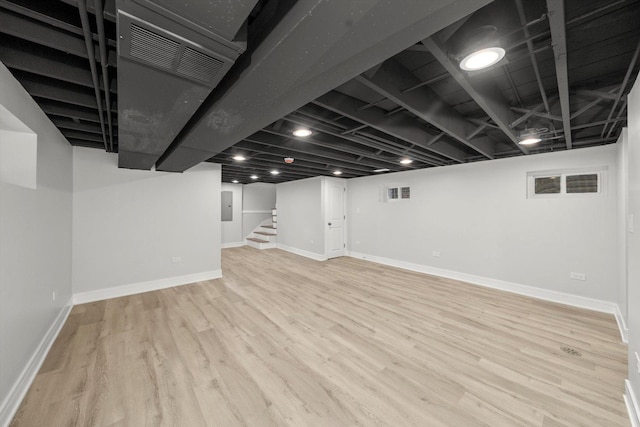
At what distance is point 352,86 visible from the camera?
6.63ft

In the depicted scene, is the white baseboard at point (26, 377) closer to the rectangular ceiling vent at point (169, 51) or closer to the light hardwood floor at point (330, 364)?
the light hardwood floor at point (330, 364)

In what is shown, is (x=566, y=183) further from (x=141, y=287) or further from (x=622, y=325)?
(x=141, y=287)

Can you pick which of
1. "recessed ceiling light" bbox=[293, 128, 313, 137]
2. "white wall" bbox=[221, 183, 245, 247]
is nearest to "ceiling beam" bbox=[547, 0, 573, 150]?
"recessed ceiling light" bbox=[293, 128, 313, 137]

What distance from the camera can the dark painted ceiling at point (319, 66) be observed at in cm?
91

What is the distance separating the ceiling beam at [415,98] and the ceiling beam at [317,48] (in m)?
0.46

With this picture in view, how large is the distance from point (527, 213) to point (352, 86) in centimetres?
382

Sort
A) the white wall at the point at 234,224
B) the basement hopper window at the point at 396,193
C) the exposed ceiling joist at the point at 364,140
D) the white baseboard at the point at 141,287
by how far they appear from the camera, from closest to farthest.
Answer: the exposed ceiling joist at the point at 364,140
the white baseboard at the point at 141,287
the basement hopper window at the point at 396,193
the white wall at the point at 234,224

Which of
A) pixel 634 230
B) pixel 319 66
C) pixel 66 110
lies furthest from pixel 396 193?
pixel 66 110

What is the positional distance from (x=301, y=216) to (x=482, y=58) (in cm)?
603

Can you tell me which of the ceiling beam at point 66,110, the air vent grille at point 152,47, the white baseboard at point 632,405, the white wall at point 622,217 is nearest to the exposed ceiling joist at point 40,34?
the air vent grille at point 152,47

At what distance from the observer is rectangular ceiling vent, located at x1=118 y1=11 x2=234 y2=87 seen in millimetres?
912

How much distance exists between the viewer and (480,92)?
1.93 meters

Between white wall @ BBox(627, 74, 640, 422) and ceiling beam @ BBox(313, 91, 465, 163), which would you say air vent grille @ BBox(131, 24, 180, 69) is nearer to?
ceiling beam @ BBox(313, 91, 465, 163)

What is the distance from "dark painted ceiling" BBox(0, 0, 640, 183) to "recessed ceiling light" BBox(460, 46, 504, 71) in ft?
0.27
